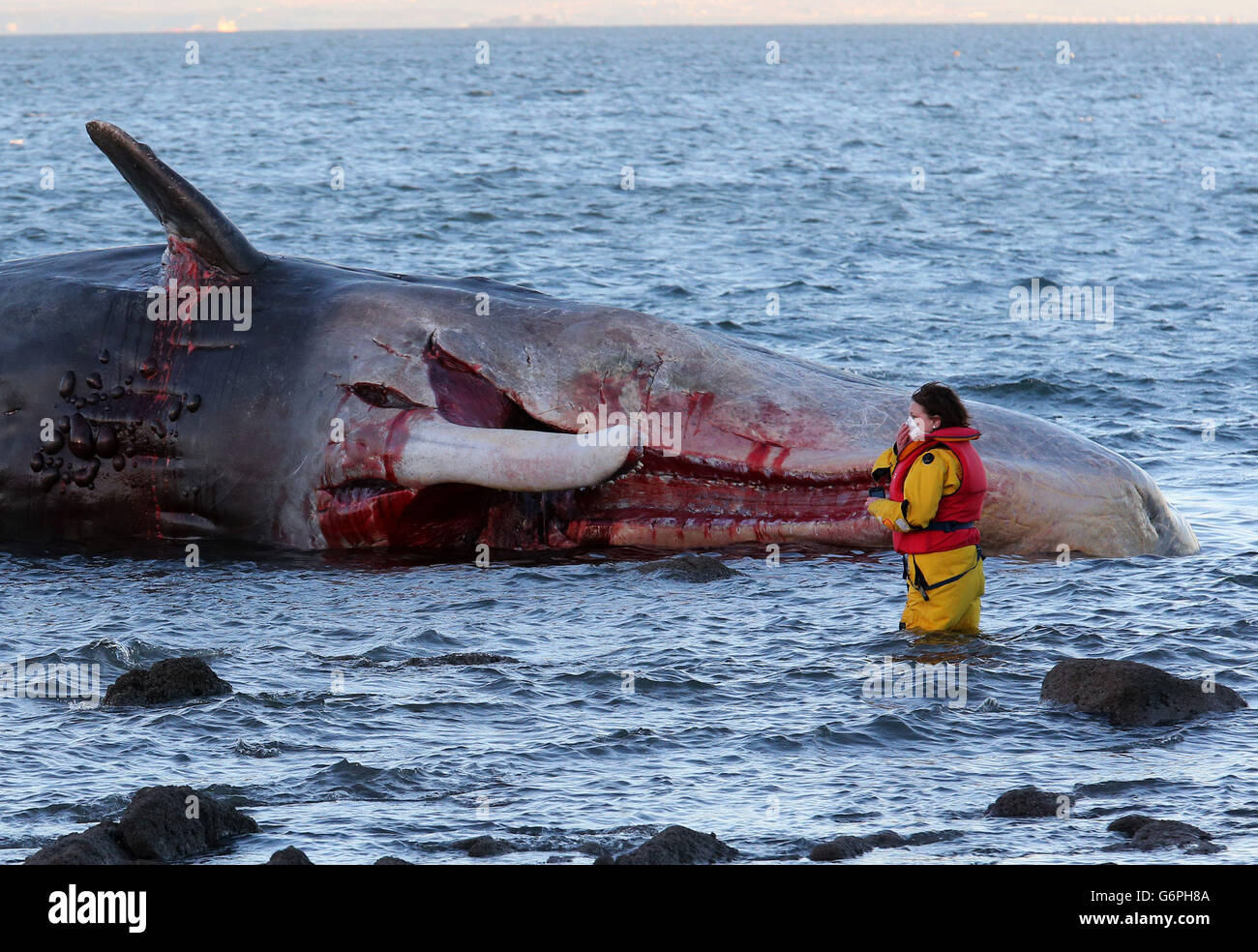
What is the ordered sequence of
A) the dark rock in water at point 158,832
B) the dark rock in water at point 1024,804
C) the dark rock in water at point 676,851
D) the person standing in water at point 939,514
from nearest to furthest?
the dark rock in water at point 158,832, the dark rock in water at point 676,851, the dark rock in water at point 1024,804, the person standing in water at point 939,514

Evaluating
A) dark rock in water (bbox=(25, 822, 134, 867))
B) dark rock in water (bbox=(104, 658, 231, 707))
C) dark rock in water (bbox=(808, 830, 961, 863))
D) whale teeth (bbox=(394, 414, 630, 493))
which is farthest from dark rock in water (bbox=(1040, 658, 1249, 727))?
dark rock in water (bbox=(25, 822, 134, 867))

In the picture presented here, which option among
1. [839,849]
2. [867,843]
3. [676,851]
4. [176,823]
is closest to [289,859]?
[176,823]

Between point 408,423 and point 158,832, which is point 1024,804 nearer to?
point 158,832

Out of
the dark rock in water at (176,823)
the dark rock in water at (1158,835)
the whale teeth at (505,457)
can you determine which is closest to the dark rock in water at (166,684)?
the dark rock in water at (176,823)

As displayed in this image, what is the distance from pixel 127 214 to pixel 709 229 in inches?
511

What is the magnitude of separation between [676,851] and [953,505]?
428cm

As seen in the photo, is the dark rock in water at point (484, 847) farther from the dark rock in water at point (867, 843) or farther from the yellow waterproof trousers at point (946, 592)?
the yellow waterproof trousers at point (946, 592)

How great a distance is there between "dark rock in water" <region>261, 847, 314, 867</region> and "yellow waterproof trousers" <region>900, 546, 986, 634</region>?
5.03 meters

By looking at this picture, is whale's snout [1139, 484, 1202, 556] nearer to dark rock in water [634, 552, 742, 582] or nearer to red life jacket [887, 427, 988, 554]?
red life jacket [887, 427, 988, 554]

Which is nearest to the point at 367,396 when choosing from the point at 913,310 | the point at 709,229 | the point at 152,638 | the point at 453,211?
the point at 152,638

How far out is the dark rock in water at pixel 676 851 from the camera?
721 centimetres

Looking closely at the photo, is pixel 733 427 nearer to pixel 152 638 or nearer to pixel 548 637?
pixel 548 637

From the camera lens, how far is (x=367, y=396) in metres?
12.6

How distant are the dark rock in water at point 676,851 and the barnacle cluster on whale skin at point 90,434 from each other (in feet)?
22.3
